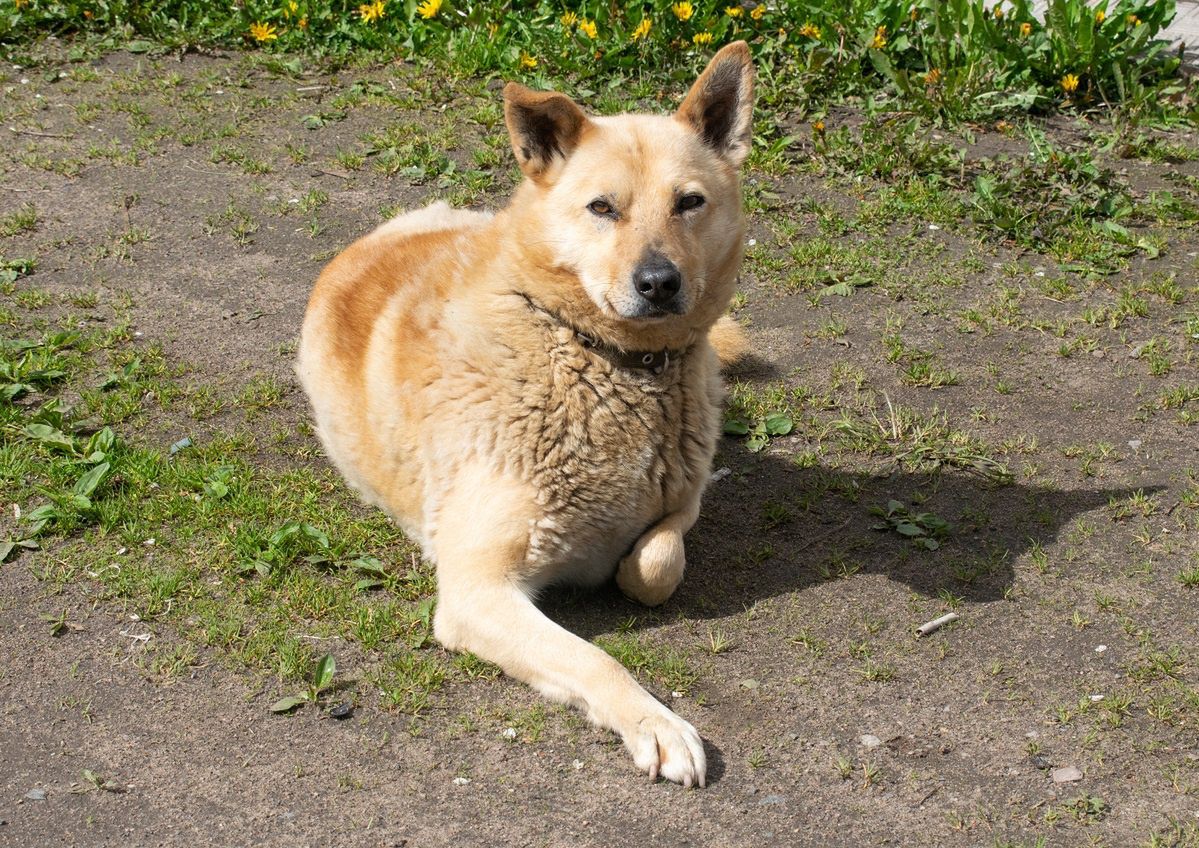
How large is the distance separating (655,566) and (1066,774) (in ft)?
4.33

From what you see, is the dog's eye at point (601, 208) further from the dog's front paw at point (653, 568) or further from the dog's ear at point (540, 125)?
the dog's front paw at point (653, 568)

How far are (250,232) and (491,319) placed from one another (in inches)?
115

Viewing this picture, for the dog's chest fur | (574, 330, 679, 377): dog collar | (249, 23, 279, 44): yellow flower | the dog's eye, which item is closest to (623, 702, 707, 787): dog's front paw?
the dog's chest fur

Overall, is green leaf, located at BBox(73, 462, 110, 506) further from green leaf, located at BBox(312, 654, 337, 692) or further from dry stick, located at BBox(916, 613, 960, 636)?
dry stick, located at BBox(916, 613, 960, 636)

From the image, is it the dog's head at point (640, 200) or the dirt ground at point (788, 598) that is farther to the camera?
the dog's head at point (640, 200)

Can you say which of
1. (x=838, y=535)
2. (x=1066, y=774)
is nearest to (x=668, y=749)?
(x=1066, y=774)

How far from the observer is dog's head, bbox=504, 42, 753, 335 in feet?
12.3

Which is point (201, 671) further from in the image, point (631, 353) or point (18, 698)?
point (631, 353)

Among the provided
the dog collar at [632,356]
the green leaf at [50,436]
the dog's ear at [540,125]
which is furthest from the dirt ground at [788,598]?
the dog's ear at [540,125]

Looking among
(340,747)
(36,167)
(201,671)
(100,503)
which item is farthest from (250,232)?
(340,747)

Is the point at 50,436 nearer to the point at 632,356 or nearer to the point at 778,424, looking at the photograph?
the point at 632,356

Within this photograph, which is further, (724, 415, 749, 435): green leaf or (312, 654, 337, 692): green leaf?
(724, 415, 749, 435): green leaf

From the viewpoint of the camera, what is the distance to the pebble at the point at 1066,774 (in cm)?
329

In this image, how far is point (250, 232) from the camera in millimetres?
6477
